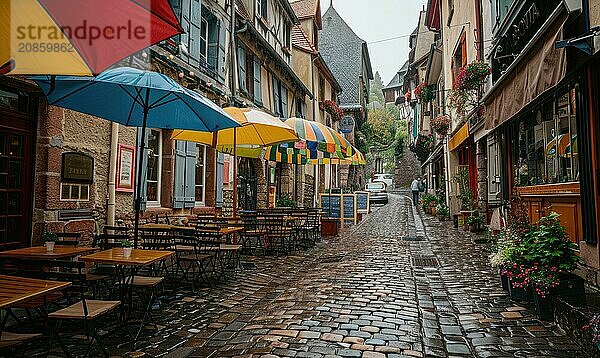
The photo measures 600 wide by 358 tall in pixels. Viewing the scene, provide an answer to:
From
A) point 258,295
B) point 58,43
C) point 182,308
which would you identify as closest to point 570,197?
point 258,295

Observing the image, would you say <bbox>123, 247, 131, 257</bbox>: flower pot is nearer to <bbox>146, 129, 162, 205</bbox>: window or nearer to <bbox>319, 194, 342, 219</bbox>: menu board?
<bbox>146, 129, 162, 205</bbox>: window

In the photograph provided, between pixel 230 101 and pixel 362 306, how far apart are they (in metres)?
8.26

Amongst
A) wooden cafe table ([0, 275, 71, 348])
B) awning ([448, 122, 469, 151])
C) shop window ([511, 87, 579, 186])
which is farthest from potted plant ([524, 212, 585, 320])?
awning ([448, 122, 469, 151])

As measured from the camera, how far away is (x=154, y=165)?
865cm

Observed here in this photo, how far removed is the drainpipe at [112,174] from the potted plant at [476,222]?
28.0ft

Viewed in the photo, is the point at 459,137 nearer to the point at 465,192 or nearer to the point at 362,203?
the point at 465,192

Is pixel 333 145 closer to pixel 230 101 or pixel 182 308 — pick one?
pixel 230 101

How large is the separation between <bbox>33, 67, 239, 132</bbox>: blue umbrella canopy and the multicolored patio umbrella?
Result: 516 mm

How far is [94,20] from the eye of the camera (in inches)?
147

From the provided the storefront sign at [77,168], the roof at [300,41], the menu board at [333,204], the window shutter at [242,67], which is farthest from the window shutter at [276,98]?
the storefront sign at [77,168]

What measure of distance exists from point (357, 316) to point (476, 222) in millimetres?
7713

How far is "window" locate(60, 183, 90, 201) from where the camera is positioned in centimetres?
591

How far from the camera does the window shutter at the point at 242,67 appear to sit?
12.8 meters

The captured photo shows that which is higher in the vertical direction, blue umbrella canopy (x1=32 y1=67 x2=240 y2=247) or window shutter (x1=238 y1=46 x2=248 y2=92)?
window shutter (x1=238 y1=46 x2=248 y2=92)
